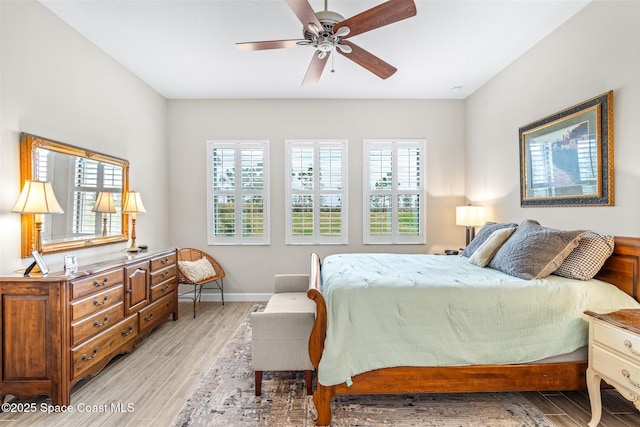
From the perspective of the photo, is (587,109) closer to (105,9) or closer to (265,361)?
(265,361)

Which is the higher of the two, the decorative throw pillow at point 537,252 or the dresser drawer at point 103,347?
the decorative throw pillow at point 537,252

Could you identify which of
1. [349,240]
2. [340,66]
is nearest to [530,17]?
[340,66]

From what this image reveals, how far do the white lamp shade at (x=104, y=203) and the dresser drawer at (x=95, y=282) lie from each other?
908 mm

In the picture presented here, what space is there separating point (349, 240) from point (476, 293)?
273cm

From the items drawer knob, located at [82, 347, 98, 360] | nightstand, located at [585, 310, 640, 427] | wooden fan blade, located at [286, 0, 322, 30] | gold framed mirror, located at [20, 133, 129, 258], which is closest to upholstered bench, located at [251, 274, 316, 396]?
drawer knob, located at [82, 347, 98, 360]

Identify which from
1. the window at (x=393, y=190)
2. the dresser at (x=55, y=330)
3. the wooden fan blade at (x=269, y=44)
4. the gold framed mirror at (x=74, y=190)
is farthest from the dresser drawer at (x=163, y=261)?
the window at (x=393, y=190)

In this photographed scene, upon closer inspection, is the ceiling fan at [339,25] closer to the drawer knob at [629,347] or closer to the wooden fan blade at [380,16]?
the wooden fan blade at [380,16]

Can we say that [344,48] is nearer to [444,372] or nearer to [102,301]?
[444,372]

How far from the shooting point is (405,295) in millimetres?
2074

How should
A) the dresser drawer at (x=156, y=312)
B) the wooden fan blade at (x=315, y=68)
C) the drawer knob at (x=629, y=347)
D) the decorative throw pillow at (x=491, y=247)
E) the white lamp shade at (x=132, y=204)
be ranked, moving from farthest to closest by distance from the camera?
the white lamp shade at (x=132, y=204) < the dresser drawer at (x=156, y=312) < the decorative throw pillow at (x=491, y=247) < the wooden fan blade at (x=315, y=68) < the drawer knob at (x=629, y=347)

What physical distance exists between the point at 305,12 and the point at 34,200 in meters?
2.32

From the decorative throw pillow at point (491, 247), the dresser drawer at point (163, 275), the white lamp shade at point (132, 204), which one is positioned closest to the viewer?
the decorative throw pillow at point (491, 247)

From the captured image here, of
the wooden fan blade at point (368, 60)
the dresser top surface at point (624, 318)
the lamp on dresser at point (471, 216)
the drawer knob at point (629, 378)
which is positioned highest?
the wooden fan blade at point (368, 60)

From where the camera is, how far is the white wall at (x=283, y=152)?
15.5 feet
